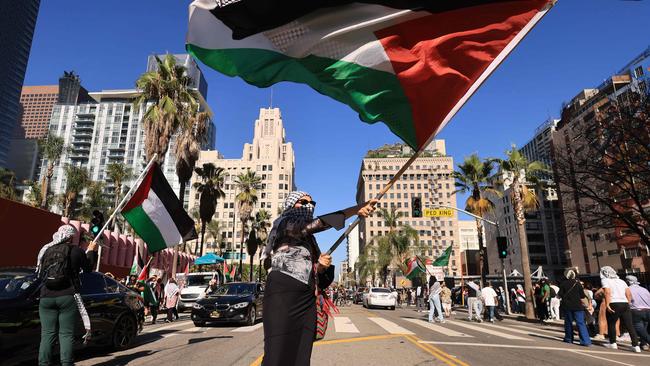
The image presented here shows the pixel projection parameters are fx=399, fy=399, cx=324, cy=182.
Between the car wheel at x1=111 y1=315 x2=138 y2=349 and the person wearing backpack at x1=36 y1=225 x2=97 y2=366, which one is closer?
the person wearing backpack at x1=36 y1=225 x2=97 y2=366

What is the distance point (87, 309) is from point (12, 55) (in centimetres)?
21256

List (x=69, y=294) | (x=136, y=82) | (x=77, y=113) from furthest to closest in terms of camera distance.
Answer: (x=77, y=113) → (x=136, y=82) → (x=69, y=294)

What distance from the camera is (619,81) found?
66812 millimetres

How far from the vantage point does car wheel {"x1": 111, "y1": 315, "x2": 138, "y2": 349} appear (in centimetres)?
825

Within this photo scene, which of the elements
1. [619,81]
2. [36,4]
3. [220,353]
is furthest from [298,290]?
[36,4]

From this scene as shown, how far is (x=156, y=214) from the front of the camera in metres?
10.8

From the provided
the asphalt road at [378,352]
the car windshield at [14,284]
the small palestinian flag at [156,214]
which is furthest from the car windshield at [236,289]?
the car windshield at [14,284]

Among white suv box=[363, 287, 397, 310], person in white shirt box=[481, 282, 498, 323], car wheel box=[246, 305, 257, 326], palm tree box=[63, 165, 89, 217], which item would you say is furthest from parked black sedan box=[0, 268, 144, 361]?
palm tree box=[63, 165, 89, 217]

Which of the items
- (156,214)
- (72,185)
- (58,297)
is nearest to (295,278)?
(58,297)

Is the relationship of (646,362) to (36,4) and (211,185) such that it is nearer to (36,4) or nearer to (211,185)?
(211,185)

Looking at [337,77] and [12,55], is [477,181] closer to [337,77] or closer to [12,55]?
[337,77]

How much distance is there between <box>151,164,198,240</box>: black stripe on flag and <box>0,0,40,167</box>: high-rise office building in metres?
185

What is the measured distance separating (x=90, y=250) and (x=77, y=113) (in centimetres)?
18944

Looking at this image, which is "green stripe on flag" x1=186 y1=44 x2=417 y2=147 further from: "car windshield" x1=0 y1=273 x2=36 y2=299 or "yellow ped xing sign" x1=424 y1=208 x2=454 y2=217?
"yellow ped xing sign" x1=424 y1=208 x2=454 y2=217
